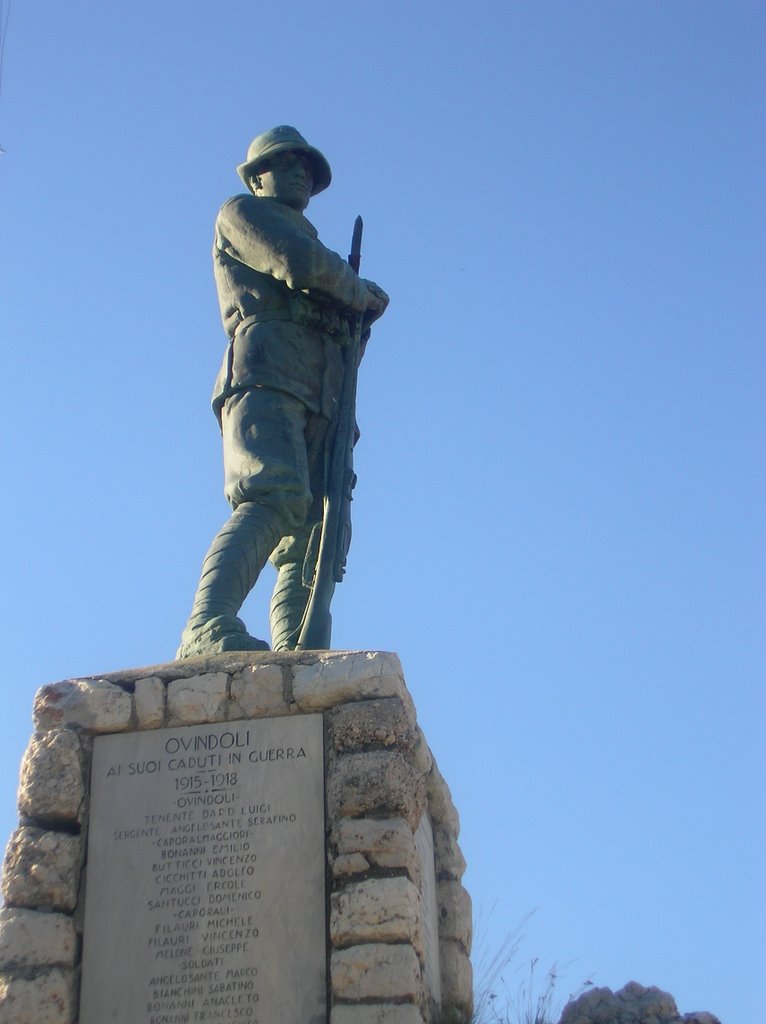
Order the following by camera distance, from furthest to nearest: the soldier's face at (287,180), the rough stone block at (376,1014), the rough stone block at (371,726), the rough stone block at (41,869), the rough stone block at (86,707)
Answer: the soldier's face at (287,180), the rough stone block at (86,707), the rough stone block at (371,726), the rough stone block at (41,869), the rough stone block at (376,1014)

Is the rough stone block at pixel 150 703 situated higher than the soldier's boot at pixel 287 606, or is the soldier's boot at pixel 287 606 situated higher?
the soldier's boot at pixel 287 606

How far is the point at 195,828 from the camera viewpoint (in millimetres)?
5340

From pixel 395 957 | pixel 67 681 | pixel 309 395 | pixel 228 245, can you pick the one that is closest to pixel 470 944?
pixel 395 957

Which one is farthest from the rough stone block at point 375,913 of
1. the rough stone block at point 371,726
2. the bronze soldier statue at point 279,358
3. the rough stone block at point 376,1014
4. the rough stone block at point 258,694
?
the bronze soldier statue at point 279,358

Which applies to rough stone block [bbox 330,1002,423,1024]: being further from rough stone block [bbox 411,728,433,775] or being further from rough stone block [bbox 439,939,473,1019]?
rough stone block [bbox 411,728,433,775]

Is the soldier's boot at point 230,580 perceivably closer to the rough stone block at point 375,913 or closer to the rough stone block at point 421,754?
Result: the rough stone block at point 421,754

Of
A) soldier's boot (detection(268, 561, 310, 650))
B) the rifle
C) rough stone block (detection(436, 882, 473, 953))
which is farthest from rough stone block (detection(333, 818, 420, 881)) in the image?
soldier's boot (detection(268, 561, 310, 650))

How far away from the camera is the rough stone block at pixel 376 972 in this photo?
4836 mm

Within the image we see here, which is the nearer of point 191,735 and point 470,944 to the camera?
point 191,735

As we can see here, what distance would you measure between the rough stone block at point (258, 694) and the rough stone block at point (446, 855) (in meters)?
1.05

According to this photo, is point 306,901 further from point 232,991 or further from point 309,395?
point 309,395

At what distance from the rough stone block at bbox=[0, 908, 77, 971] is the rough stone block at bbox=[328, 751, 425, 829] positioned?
1020 millimetres

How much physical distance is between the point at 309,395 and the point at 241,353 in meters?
0.37

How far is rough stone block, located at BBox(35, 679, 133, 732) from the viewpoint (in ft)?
18.4
